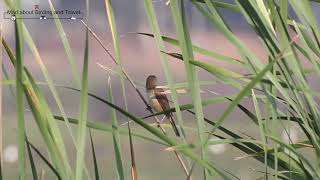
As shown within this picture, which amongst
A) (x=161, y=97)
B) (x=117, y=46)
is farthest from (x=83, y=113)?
(x=161, y=97)

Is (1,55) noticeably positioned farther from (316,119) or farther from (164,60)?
(316,119)

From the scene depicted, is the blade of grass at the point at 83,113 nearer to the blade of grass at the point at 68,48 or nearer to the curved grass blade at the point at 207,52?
the blade of grass at the point at 68,48

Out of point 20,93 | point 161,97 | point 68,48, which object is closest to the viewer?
point 20,93

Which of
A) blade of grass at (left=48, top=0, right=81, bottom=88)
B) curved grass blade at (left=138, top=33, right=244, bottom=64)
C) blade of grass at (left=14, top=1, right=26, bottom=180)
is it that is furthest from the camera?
curved grass blade at (left=138, top=33, right=244, bottom=64)

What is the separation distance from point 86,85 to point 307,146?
44cm

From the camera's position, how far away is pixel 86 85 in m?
0.61

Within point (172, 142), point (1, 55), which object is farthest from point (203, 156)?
point (1, 55)

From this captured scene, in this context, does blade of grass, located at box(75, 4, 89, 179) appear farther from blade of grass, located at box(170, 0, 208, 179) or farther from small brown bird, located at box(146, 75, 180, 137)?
small brown bird, located at box(146, 75, 180, 137)

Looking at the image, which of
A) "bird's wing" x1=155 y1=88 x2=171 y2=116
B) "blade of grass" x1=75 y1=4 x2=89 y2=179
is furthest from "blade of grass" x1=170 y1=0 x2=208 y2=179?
"bird's wing" x1=155 y1=88 x2=171 y2=116

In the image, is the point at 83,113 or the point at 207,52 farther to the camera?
the point at 207,52

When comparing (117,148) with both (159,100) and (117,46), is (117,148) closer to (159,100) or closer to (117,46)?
(117,46)

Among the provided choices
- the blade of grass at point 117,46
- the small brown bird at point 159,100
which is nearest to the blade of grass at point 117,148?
the blade of grass at point 117,46

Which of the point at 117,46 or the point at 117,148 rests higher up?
the point at 117,46

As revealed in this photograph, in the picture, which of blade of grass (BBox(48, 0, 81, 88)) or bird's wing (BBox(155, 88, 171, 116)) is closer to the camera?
blade of grass (BBox(48, 0, 81, 88))
